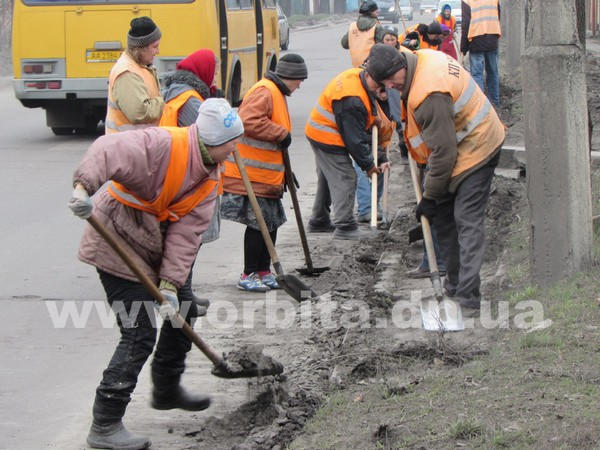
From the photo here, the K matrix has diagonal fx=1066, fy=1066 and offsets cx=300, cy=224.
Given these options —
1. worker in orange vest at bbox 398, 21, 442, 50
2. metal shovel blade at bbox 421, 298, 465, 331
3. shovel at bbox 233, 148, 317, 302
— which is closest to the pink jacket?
metal shovel blade at bbox 421, 298, 465, 331

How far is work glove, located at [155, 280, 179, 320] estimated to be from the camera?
4543 mm

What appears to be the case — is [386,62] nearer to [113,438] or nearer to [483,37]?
[113,438]

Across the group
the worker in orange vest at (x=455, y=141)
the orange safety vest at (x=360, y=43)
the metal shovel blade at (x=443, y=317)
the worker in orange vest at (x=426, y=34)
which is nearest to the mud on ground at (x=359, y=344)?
the metal shovel blade at (x=443, y=317)

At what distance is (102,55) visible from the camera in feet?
45.3

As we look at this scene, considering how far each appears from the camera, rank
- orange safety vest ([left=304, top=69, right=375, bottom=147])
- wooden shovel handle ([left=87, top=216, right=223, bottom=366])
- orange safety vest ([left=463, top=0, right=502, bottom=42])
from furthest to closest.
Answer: orange safety vest ([left=463, top=0, right=502, bottom=42]) → orange safety vest ([left=304, top=69, right=375, bottom=147]) → wooden shovel handle ([left=87, top=216, right=223, bottom=366])

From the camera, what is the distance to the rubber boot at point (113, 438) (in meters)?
4.66

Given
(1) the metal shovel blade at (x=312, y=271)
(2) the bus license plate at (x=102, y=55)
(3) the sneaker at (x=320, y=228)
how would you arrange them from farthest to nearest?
(2) the bus license plate at (x=102, y=55) < (3) the sneaker at (x=320, y=228) < (1) the metal shovel blade at (x=312, y=271)

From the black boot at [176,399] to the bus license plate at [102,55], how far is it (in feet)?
30.3

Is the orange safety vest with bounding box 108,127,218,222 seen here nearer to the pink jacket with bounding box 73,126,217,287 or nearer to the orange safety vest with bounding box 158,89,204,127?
the pink jacket with bounding box 73,126,217,287

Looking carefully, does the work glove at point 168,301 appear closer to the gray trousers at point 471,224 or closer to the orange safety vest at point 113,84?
the gray trousers at point 471,224

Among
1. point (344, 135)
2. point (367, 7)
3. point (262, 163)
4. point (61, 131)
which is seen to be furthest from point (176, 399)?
point (61, 131)

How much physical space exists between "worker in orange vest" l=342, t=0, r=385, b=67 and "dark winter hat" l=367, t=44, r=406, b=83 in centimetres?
563

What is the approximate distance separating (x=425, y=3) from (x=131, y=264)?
65.4m

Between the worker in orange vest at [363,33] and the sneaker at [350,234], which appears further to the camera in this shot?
the worker in orange vest at [363,33]
